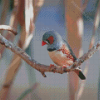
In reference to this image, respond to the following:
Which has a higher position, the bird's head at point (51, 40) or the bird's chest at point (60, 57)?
the bird's head at point (51, 40)

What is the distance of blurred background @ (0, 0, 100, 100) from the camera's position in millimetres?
1285

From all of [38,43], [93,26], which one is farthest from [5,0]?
[93,26]

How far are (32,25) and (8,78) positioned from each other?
18.2 inches

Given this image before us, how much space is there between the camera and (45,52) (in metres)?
1.27

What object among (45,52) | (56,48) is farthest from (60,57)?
(45,52)

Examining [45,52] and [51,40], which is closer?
[51,40]

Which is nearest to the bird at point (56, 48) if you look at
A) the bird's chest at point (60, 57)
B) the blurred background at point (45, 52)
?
the bird's chest at point (60, 57)

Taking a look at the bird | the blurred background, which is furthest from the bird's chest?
the blurred background

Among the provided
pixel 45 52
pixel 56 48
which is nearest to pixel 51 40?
pixel 56 48

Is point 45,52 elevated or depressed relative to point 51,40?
depressed

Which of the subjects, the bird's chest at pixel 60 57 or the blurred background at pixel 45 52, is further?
the blurred background at pixel 45 52

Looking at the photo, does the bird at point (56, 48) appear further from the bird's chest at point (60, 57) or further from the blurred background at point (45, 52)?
the blurred background at point (45, 52)

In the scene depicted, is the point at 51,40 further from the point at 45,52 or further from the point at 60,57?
the point at 45,52

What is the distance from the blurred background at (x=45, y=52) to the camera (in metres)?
1.29
